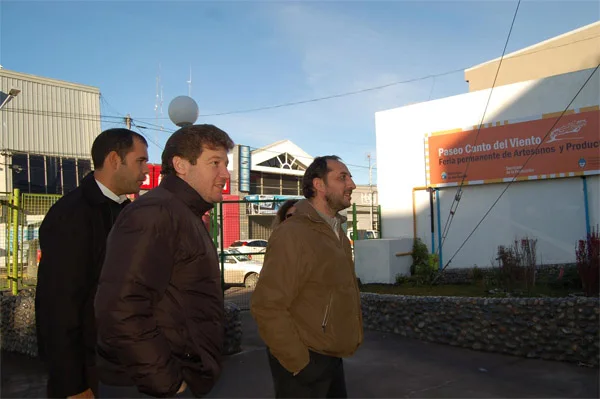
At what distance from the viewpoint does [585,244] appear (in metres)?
7.63

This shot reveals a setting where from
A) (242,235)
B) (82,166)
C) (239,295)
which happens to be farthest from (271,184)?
(242,235)

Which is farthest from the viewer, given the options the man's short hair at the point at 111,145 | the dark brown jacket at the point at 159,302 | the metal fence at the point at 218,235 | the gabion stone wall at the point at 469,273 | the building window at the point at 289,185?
the building window at the point at 289,185

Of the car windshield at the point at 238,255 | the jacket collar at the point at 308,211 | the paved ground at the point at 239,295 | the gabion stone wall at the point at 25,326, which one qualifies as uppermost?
the jacket collar at the point at 308,211

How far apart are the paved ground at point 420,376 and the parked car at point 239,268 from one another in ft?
9.79

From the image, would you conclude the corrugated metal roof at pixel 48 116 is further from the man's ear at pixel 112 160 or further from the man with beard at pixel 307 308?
the man with beard at pixel 307 308

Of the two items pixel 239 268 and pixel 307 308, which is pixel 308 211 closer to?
pixel 307 308

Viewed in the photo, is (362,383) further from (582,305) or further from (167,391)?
(167,391)

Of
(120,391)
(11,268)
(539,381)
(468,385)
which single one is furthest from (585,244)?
(11,268)

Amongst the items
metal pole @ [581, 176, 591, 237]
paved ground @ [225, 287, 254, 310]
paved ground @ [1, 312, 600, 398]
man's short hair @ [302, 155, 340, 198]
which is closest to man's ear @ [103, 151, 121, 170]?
man's short hair @ [302, 155, 340, 198]

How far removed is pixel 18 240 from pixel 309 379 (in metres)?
7.94

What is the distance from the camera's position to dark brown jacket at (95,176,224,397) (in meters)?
1.66

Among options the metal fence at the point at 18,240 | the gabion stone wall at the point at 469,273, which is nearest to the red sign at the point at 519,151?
the gabion stone wall at the point at 469,273

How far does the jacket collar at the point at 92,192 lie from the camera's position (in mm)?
2363

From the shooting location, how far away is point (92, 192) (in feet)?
7.82
